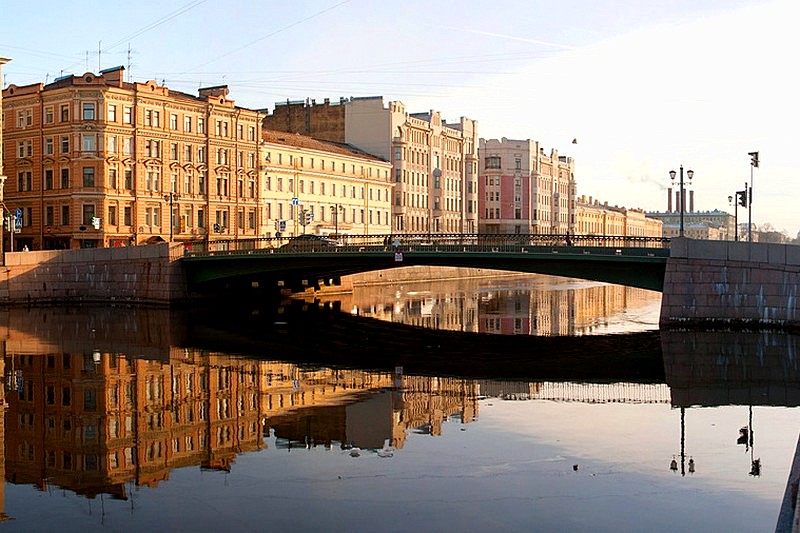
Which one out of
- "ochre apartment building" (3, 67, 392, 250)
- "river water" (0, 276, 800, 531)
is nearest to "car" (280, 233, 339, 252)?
"ochre apartment building" (3, 67, 392, 250)

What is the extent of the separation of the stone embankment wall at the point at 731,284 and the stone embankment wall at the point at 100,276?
101 feet

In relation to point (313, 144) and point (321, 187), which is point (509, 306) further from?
point (313, 144)

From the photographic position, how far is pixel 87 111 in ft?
240

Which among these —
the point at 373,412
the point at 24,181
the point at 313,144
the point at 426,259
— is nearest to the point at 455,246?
the point at 426,259

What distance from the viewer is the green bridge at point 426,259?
1955 inches

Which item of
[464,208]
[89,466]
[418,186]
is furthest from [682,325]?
[464,208]

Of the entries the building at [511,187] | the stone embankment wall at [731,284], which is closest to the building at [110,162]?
the stone embankment wall at [731,284]

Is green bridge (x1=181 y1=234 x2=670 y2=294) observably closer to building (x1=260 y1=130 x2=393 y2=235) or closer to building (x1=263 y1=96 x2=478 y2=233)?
building (x1=260 y1=130 x2=393 y2=235)

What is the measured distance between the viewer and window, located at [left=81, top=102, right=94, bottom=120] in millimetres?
72875

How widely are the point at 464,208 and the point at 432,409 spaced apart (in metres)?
99.0

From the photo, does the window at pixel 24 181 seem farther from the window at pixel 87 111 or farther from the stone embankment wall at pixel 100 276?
the stone embankment wall at pixel 100 276

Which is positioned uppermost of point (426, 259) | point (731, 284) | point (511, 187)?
point (511, 187)

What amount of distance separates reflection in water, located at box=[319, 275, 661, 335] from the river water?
6009 millimetres

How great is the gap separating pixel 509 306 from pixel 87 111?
33.0m
